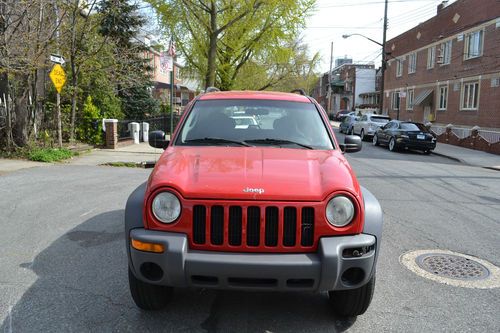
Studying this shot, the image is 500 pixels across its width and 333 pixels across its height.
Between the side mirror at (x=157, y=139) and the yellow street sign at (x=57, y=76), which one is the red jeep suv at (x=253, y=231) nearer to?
the side mirror at (x=157, y=139)

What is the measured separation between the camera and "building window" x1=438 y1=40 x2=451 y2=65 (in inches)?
1110

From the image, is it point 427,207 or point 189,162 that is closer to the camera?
point 189,162

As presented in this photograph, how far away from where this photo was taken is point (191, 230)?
3039mm

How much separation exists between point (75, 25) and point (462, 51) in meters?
22.0

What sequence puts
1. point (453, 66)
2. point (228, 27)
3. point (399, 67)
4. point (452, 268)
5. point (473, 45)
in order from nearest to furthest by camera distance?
1. point (452, 268)
2. point (228, 27)
3. point (473, 45)
4. point (453, 66)
5. point (399, 67)

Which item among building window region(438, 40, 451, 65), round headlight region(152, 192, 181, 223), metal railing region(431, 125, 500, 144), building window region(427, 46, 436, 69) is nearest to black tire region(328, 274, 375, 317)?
round headlight region(152, 192, 181, 223)

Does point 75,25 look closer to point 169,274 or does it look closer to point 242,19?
point 242,19

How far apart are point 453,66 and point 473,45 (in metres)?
2.36

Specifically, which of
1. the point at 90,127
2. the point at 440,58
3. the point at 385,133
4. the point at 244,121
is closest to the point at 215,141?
the point at 244,121

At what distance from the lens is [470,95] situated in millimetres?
25266

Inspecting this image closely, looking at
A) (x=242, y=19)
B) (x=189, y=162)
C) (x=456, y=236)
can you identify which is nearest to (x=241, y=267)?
(x=189, y=162)

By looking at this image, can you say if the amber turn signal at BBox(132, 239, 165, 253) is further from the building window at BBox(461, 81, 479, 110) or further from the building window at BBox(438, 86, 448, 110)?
the building window at BBox(438, 86, 448, 110)

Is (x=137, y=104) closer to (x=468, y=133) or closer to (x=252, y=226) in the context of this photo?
(x=468, y=133)

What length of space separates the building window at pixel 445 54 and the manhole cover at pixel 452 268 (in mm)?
26285
